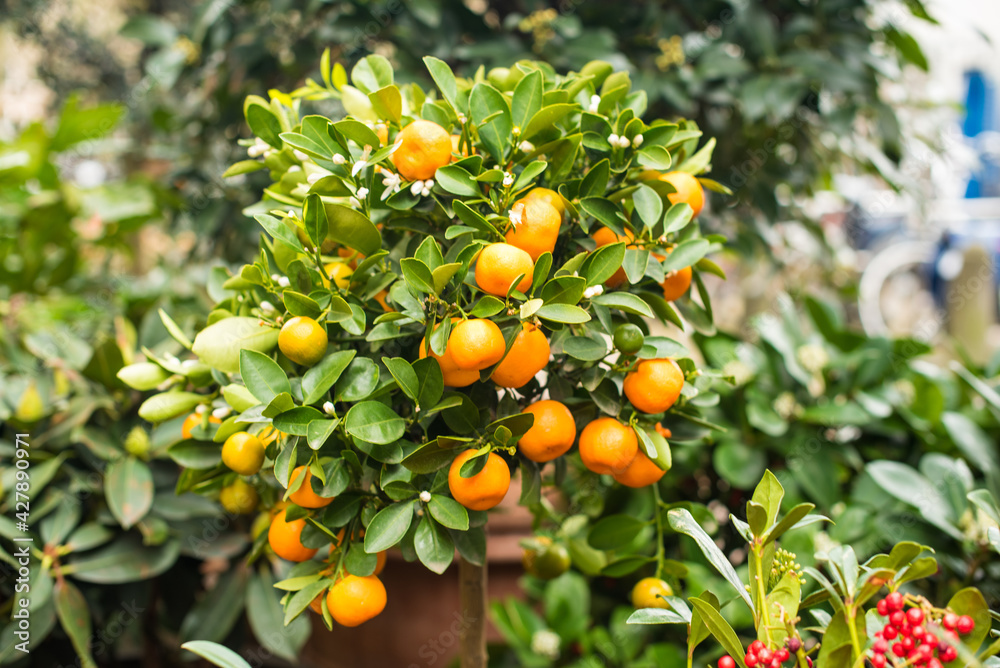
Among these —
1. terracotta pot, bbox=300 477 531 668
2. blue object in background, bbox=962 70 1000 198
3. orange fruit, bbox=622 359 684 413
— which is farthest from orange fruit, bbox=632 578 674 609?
blue object in background, bbox=962 70 1000 198

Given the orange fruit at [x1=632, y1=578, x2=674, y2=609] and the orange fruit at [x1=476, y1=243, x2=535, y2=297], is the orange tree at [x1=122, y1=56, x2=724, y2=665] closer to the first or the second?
the orange fruit at [x1=476, y1=243, x2=535, y2=297]

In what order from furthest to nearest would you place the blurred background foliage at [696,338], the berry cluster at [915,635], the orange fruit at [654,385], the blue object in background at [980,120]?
the blue object in background at [980,120] → the blurred background foliage at [696,338] → the orange fruit at [654,385] → the berry cluster at [915,635]

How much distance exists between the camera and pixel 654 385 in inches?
20.8

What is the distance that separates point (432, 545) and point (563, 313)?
21 centimetres

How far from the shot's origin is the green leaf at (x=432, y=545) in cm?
49

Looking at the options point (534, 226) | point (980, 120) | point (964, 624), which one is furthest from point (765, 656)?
point (980, 120)

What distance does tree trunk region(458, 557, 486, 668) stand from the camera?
2.19 feet

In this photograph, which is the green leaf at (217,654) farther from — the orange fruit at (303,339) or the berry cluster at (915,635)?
the berry cluster at (915,635)

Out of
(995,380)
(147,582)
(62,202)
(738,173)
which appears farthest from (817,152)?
(62,202)

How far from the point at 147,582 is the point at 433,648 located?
1.57 feet

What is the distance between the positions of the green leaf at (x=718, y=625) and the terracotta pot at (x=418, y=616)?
0.63m

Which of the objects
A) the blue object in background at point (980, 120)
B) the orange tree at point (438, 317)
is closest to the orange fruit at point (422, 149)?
the orange tree at point (438, 317)

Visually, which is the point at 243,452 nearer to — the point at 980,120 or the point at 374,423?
the point at 374,423

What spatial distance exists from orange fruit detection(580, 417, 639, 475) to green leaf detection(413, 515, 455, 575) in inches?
5.3
